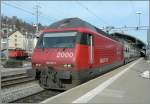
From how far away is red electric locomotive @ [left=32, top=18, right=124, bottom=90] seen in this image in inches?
505

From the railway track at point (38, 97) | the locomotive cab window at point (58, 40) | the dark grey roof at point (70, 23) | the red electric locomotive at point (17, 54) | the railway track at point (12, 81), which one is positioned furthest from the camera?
the red electric locomotive at point (17, 54)

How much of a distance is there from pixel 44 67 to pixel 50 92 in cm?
117

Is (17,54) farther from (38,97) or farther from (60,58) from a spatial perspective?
(38,97)

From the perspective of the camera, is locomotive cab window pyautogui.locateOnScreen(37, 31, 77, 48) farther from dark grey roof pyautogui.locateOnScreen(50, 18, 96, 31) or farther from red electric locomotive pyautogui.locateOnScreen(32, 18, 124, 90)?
dark grey roof pyautogui.locateOnScreen(50, 18, 96, 31)

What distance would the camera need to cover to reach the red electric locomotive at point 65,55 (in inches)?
505

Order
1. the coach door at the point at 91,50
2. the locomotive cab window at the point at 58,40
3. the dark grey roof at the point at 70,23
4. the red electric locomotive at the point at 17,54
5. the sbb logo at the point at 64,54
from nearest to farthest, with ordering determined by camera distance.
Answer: the sbb logo at the point at 64,54 < the locomotive cab window at the point at 58,40 < the dark grey roof at the point at 70,23 < the coach door at the point at 91,50 < the red electric locomotive at the point at 17,54

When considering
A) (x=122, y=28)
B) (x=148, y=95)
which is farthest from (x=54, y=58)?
(x=122, y=28)

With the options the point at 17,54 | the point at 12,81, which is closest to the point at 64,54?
the point at 12,81

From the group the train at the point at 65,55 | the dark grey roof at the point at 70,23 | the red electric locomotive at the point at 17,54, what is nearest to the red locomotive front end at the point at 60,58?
the train at the point at 65,55

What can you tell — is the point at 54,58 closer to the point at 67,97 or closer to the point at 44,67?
the point at 44,67

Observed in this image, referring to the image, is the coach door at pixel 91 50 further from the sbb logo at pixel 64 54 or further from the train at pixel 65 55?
the sbb logo at pixel 64 54

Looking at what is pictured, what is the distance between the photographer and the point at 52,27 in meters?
14.5

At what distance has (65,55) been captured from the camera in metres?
13.1

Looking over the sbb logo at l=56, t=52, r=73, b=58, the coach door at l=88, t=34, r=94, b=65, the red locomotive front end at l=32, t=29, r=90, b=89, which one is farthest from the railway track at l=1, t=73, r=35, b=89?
the coach door at l=88, t=34, r=94, b=65
